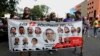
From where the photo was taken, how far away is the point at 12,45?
10.5 metres

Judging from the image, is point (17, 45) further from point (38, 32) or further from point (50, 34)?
point (50, 34)

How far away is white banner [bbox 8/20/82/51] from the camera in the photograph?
10.6m

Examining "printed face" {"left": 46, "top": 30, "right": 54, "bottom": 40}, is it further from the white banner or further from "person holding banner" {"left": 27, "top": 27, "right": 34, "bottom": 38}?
"person holding banner" {"left": 27, "top": 27, "right": 34, "bottom": 38}

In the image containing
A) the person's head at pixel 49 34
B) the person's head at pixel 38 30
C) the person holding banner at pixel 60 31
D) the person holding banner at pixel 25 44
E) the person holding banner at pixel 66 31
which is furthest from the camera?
the person holding banner at pixel 66 31

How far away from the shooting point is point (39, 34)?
11.0m

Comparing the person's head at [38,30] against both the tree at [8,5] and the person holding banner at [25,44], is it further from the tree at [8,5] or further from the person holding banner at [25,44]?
the tree at [8,5]

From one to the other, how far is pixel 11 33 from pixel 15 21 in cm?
42

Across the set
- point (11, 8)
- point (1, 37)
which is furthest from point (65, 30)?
point (11, 8)

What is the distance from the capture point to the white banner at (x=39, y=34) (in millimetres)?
10598

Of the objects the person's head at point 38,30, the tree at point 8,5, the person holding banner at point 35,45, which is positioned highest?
the tree at point 8,5

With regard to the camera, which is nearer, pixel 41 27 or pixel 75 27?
pixel 41 27

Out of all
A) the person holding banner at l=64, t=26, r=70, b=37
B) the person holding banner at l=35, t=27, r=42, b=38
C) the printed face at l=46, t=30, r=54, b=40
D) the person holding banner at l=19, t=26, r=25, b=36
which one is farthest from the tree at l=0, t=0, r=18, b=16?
the person holding banner at l=19, t=26, r=25, b=36

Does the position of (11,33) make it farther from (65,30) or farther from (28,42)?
(65,30)

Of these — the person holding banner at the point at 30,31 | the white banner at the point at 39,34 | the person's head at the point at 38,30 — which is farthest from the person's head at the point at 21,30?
the person's head at the point at 38,30
